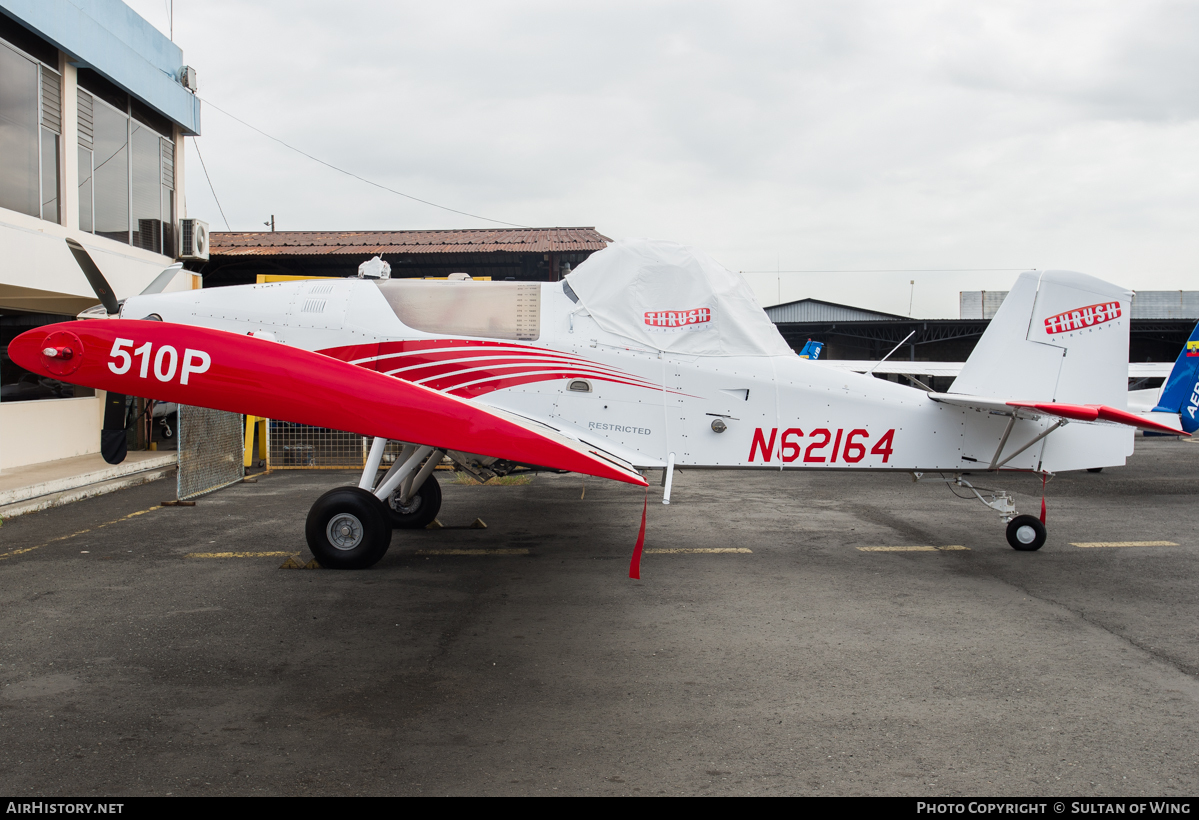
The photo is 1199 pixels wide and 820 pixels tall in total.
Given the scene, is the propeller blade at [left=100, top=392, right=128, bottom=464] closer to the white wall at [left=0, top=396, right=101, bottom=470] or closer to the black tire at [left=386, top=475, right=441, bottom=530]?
the black tire at [left=386, top=475, right=441, bottom=530]

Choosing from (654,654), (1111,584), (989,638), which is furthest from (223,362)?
(1111,584)

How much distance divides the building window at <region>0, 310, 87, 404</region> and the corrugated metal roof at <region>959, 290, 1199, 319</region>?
156 ft

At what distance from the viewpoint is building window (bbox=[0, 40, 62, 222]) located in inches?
439

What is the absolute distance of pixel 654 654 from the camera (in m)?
4.41

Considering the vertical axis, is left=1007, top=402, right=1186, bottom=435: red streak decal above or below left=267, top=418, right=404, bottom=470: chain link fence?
above

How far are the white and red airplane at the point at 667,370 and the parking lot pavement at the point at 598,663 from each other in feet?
3.13

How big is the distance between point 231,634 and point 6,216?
9.46m

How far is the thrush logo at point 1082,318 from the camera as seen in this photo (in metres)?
6.93

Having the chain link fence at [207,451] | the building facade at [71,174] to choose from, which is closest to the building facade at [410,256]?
the building facade at [71,174]

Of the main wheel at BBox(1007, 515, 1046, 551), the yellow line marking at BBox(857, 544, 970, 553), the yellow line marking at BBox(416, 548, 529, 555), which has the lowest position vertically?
the yellow line marking at BBox(416, 548, 529, 555)

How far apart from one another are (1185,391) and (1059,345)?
7.79 m

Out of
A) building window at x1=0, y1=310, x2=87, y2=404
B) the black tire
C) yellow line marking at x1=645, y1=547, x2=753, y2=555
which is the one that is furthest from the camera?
building window at x1=0, y1=310, x2=87, y2=404

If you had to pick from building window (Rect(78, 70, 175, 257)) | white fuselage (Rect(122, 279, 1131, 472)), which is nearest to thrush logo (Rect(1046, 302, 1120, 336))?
white fuselage (Rect(122, 279, 1131, 472))

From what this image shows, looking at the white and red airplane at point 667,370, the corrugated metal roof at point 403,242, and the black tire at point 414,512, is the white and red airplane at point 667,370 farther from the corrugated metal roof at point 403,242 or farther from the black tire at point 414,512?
the corrugated metal roof at point 403,242
